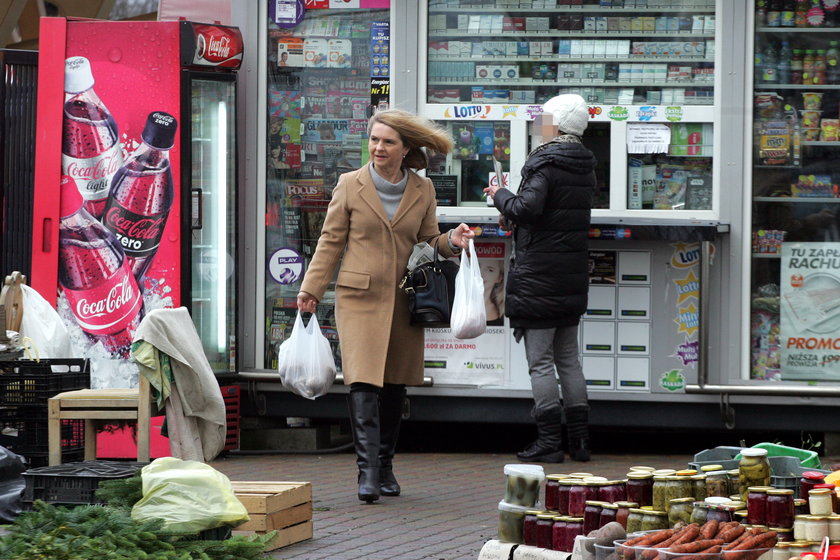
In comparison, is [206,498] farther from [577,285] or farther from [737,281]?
[737,281]

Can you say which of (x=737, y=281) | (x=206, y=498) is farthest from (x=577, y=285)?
(x=206, y=498)

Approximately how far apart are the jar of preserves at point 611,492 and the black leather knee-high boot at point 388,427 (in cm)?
241

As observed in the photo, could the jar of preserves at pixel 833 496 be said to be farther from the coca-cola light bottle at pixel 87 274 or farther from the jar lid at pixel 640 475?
the coca-cola light bottle at pixel 87 274

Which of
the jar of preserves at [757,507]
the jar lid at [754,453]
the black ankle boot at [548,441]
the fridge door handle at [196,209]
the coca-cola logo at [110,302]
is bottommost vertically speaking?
the black ankle boot at [548,441]

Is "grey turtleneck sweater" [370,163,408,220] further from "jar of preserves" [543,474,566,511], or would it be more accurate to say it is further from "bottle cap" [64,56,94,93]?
"bottle cap" [64,56,94,93]

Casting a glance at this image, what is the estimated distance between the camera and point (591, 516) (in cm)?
502

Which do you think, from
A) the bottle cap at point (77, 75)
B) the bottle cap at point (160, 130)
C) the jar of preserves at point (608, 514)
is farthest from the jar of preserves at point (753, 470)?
the bottle cap at point (77, 75)

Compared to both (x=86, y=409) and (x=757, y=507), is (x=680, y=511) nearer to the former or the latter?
(x=757, y=507)

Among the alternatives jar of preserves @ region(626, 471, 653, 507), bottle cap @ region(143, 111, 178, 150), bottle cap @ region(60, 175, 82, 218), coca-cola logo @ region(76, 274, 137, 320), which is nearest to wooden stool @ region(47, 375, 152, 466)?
coca-cola logo @ region(76, 274, 137, 320)

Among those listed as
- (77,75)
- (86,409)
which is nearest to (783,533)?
(86,409)

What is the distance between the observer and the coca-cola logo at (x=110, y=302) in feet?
30.8

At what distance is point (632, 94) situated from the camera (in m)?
9.49

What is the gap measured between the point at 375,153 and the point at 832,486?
337 centimetres

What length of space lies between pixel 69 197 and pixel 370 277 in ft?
9.72
